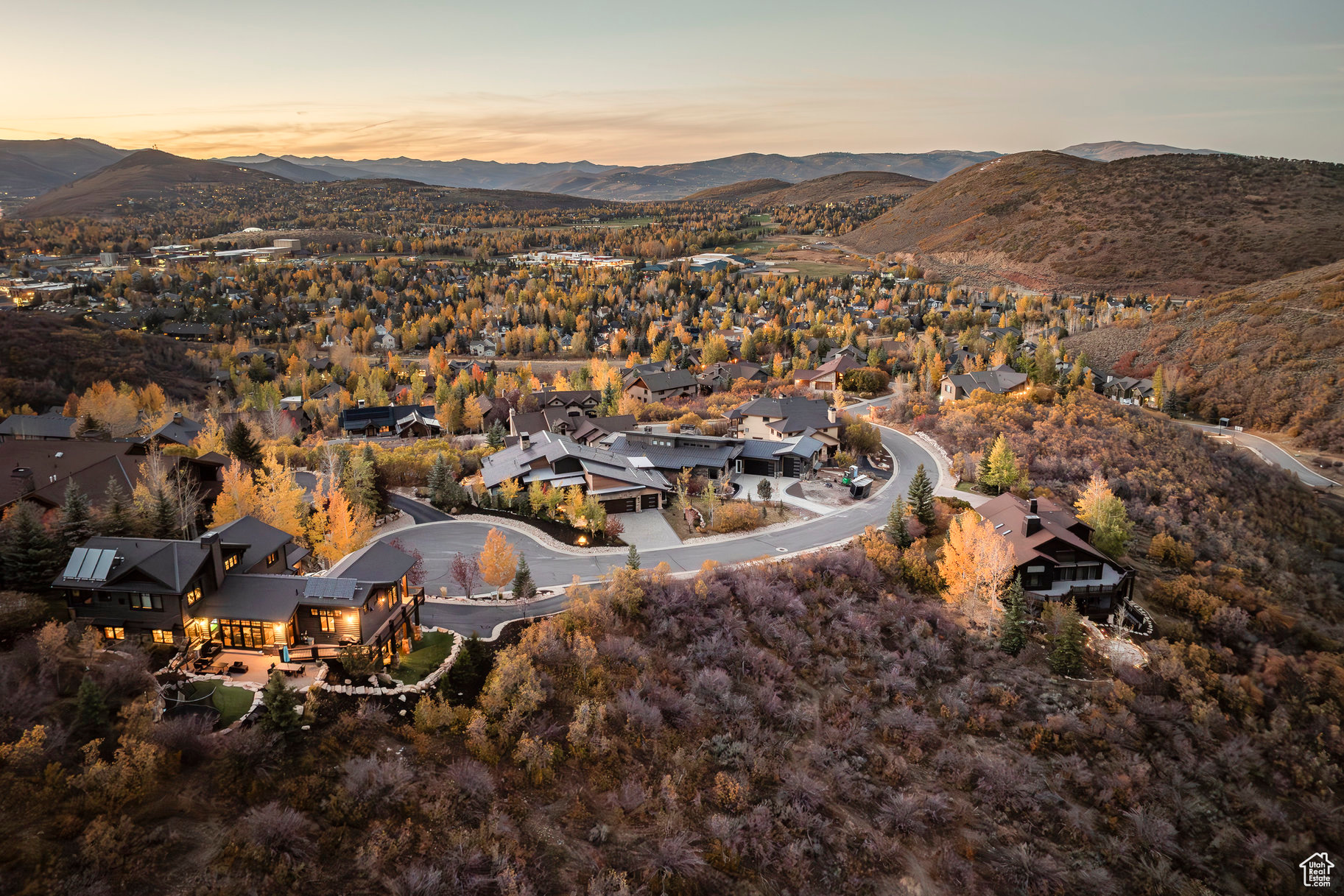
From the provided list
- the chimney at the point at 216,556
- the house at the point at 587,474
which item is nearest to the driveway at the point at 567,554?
the house at the point at 587,474

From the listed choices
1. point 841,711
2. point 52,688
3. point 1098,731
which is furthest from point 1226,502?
point 52,688

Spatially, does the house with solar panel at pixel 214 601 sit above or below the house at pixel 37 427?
above

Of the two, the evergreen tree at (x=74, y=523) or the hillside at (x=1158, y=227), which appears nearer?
the evergreen tree at (x=74, y=523)

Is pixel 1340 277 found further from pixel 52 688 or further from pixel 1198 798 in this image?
pixel 52 688

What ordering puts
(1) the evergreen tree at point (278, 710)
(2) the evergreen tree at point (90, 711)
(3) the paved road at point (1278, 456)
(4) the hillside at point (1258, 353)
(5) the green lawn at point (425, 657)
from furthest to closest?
(4) the hillside at point (1258, 353) → (3) the paved road at point (1278, 456) → (5) the green lawn at point (425, 657) → (1) the evergreen tree at point (278, 710) → (2) the evergreen tree at point (90, 711)

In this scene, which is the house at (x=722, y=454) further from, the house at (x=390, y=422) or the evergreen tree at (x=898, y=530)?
the house at (x=390, y=422)

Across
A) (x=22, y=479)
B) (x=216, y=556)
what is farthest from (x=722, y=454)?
(x=22, y=479)

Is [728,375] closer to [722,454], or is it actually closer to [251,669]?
[722,454]

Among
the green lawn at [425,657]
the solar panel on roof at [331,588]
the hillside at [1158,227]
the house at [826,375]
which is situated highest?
the hillside at [1158,227]

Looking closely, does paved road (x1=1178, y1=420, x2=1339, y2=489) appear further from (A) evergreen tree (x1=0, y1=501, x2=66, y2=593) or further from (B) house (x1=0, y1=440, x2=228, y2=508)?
(A) evergreen tree (x1=0, y1=501, x2=66, y2=593)
